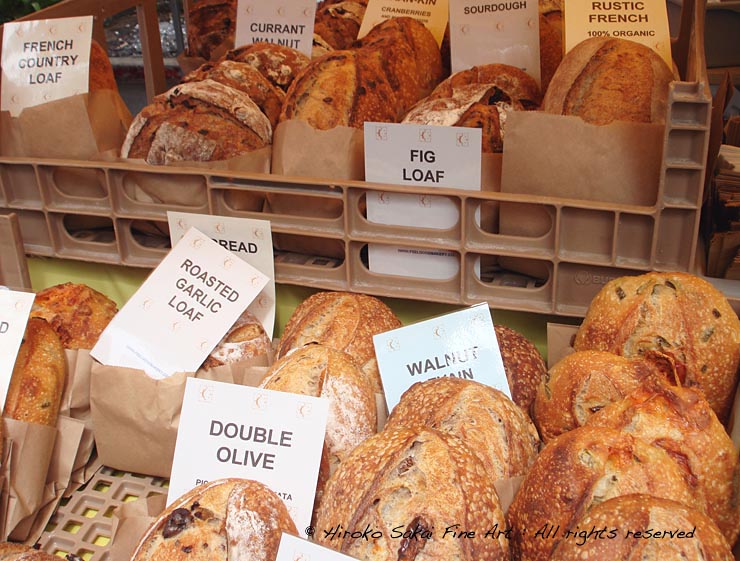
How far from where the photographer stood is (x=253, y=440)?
124cm

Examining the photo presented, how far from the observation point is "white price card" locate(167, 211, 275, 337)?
67.4 inches

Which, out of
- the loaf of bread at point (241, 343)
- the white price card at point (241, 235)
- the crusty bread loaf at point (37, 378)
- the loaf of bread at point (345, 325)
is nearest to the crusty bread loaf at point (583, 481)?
the loaf of bread at point (345, 325)

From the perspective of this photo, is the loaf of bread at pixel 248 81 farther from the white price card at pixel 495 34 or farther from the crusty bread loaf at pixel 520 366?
the crusty bread loaf at pixel 520 366

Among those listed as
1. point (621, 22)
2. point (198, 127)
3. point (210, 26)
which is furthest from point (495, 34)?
point (210, 26)

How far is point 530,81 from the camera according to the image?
1.92m

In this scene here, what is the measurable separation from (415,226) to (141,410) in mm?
724

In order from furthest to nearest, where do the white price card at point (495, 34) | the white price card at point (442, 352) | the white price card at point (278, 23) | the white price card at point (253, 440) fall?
the white price card at point (278, 23) → the white price card at point (495, 34) → the white price card at point (442, 352) → the white price card at point (253, 440)

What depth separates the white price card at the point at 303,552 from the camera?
0.92 meters

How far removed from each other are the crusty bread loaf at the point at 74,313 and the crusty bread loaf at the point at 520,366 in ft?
3.13

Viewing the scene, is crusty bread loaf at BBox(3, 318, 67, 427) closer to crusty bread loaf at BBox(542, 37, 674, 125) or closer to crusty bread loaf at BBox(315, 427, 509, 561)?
crusty bread loaf at BBox(315, 427, 509, 561)

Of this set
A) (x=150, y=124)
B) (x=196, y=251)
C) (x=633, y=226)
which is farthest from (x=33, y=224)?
(x=633, y=226)

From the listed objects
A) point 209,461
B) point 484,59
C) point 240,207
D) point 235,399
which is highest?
point 484,59

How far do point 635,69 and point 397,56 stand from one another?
0.64m

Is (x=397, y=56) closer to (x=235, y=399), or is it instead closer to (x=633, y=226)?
(x=633, y=226)
